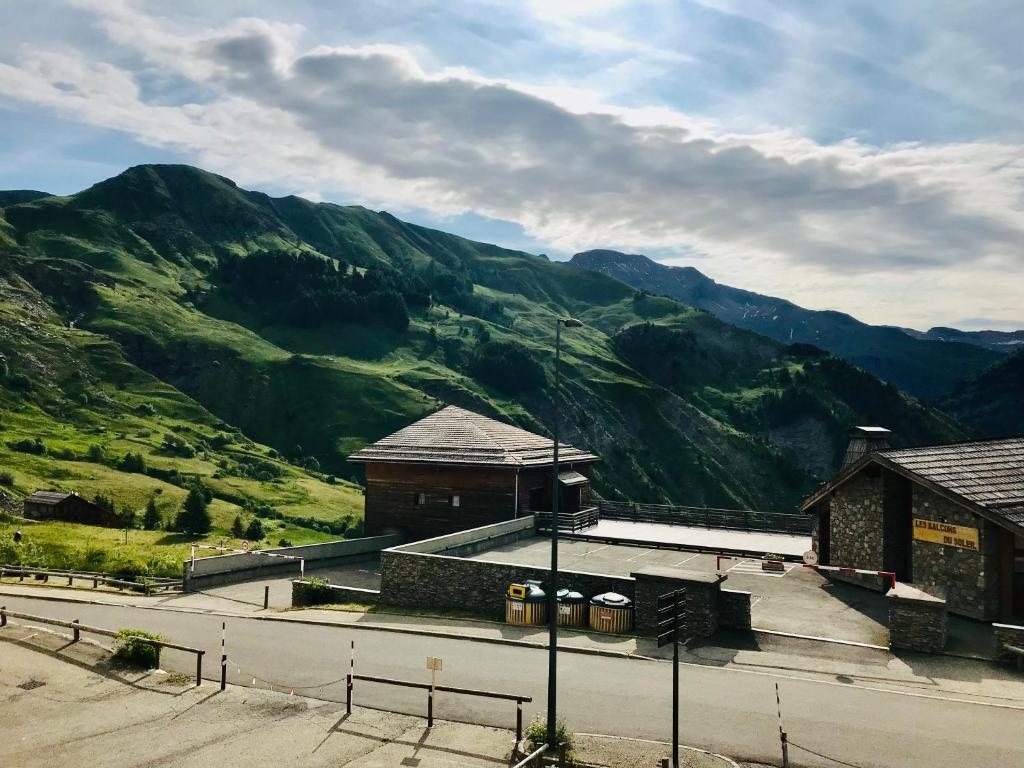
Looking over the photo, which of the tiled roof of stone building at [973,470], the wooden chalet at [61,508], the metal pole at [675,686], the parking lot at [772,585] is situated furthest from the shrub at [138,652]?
the wooden chalet at [61,508]

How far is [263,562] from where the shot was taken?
1553 inches

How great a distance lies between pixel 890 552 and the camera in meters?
27.2

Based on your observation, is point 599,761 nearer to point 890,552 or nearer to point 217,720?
point 217,720

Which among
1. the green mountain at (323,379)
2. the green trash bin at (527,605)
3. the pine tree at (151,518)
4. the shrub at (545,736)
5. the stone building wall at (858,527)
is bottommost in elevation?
the pine tree at (151,518)

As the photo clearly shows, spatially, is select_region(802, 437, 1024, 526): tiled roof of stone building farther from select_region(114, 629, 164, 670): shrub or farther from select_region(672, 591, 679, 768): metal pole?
select_region(114, 629, 164, 670): shrub

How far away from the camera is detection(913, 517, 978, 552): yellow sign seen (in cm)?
2333

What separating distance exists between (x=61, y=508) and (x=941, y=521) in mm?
62815

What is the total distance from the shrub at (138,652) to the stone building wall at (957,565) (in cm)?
2391

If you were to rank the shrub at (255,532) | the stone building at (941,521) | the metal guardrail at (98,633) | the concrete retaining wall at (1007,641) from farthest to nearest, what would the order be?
the shrub at (255,532)
the stone building at (941,521)
the metal guardrail at (98,633)
the concrete retaining wall at (1007,641)

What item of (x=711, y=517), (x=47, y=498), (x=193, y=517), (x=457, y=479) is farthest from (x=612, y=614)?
(x=47, y=498)

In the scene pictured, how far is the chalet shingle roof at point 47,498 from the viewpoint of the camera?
61.5 metres

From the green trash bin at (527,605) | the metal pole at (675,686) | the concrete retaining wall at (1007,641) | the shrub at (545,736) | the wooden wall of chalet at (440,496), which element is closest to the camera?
the metal pole at (675,686)

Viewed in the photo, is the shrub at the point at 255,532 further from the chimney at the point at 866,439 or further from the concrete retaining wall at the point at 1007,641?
the concrete retaining wall at the point at 1007,641

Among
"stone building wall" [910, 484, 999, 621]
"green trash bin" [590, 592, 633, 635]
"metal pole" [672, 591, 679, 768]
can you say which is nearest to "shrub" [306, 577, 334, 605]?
"green trash bin" [590, 592, 633, 635]
